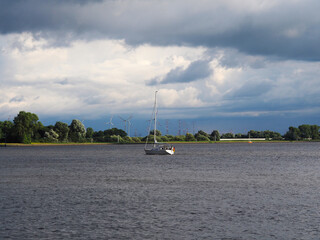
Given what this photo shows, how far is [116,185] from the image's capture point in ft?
233

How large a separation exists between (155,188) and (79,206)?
64.3 feet

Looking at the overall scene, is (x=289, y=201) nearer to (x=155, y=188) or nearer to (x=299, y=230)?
(x=299, y=230)

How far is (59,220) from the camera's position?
4012cm

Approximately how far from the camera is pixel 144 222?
39.4m

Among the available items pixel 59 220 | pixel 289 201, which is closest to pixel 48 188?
pixel 59 220

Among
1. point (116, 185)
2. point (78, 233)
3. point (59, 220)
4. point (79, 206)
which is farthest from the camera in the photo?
point (116, 185)

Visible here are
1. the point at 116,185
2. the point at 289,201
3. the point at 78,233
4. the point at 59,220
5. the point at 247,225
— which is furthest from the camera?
the point at 116,185

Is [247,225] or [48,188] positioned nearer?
[247,225]

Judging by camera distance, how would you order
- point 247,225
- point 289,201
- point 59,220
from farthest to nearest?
point 289,201, point 59,220, point 247,225

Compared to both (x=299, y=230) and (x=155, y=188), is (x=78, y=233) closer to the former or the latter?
(x=299, y=230)

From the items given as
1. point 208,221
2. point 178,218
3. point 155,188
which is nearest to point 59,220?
point 178,218

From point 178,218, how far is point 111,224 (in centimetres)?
671

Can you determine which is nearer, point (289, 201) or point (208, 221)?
point (208, 221)

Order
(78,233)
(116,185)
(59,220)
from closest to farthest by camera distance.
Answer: (78,233) < (59,220) < (116,185)
